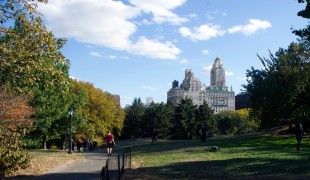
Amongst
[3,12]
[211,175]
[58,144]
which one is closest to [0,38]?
[3,12]

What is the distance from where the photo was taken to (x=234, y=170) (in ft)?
51.5

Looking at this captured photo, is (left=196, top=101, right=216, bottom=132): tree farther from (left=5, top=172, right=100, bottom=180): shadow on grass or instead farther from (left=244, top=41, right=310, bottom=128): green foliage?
(left=5, top=172, right=100, bottom=180): shadow on grass

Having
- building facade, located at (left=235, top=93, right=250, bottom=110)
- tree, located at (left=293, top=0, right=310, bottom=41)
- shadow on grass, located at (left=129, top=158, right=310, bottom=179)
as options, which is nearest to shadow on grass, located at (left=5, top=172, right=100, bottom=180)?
shadow on grass, located at (left=129, top=158, right=310, bottom=179)

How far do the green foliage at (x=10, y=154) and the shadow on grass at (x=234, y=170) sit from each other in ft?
15.4

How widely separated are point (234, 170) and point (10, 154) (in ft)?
29.4

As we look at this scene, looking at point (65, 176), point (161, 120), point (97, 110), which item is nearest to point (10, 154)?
point (65, 176)

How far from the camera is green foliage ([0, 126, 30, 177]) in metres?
15.8

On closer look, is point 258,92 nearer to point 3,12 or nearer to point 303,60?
point 303,60

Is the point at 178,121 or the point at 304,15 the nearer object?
the point at 304,15

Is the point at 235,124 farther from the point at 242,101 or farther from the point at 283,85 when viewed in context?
the point at 283,85

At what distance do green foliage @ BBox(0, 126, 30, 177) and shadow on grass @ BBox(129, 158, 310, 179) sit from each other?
4.70m

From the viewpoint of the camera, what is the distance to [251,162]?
18.3 meters

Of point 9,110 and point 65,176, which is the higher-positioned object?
point 9,110

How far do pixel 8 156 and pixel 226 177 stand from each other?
28.3 feet
